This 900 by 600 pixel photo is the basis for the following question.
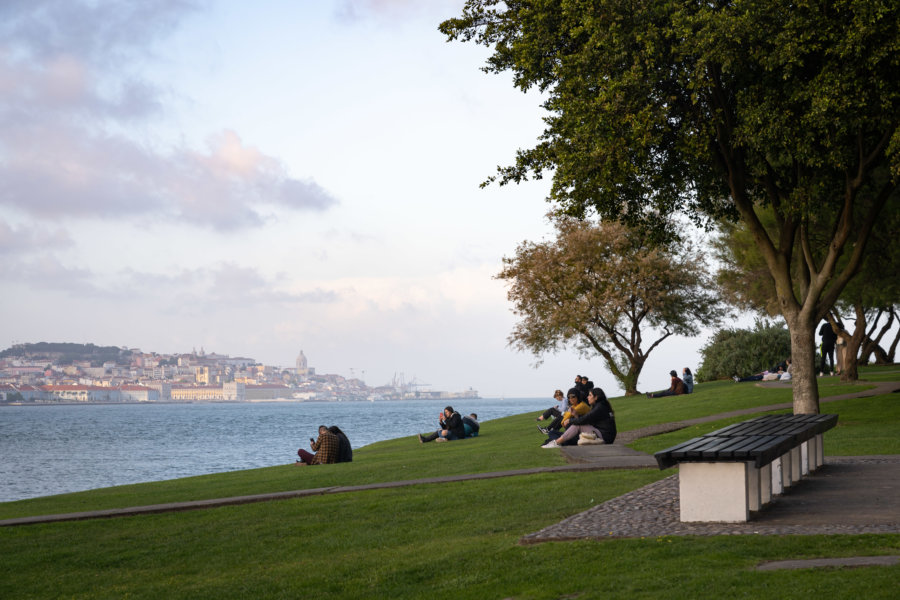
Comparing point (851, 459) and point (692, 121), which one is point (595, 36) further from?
point (851, 459)

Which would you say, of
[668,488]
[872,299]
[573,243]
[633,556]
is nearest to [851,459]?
[668,488]

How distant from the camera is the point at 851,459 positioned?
1307 centimetres

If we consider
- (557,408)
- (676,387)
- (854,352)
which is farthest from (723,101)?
(676,387)

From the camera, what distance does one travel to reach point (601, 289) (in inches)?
1778

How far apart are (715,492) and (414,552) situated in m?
2.89

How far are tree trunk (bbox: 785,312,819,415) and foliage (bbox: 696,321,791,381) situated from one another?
1303 inches

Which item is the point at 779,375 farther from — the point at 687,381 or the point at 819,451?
the point at 819,451

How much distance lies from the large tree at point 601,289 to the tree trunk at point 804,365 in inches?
941

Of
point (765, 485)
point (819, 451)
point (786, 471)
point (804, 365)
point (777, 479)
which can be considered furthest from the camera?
point (804, 365)

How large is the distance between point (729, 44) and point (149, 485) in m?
15.6

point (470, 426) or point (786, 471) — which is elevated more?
point (786, 471)

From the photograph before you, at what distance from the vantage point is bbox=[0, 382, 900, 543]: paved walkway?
8070 mm

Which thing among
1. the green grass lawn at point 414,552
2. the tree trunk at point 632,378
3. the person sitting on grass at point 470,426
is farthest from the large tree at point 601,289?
the green grass lawn at point 414,552

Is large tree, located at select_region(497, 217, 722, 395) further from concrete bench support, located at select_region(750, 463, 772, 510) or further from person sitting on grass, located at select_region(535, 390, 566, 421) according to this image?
concrete bench support, located at select_region(750, 463, 772, 510)
